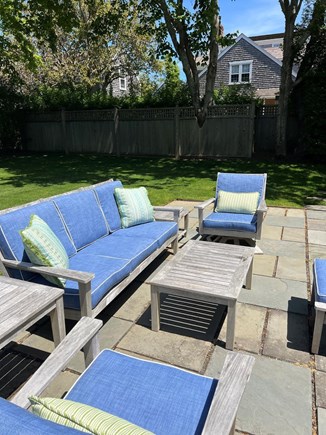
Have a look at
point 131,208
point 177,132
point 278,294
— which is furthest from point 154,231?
point 177,132

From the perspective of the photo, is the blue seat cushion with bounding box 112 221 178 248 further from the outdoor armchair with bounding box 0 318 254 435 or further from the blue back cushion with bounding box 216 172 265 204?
the outdoor armchair with bounding box 0 318 254 435

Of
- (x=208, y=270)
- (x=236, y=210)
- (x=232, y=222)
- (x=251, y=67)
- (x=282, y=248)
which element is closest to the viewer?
(x=208, y=270)

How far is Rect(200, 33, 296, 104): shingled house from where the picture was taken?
20703 mm

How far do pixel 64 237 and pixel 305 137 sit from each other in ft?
33.7

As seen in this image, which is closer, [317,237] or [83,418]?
[83,418]

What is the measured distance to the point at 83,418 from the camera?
3.32ft

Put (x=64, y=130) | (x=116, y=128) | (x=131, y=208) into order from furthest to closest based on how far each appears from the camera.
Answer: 1. (x=64, y=130)
2. (x=116, y=128)
3. (x=131, y=208)

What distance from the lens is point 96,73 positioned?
63.7 feet

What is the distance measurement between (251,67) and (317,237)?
63.5ft

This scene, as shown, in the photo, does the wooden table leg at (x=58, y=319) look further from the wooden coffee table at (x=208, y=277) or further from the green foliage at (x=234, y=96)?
the green foliage at (x=234, y=96)

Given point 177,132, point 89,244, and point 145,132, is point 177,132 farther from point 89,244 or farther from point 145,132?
point 89,244

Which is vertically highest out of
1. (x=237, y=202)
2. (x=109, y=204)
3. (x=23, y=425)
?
(x=23, y=425)

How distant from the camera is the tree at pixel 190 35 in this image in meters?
9.59

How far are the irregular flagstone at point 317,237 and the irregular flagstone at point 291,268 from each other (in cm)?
76
